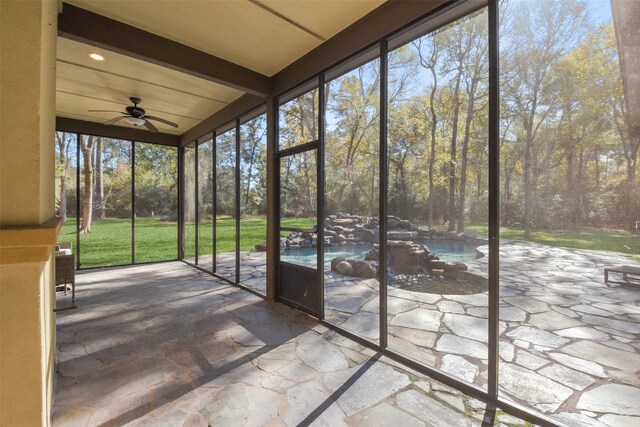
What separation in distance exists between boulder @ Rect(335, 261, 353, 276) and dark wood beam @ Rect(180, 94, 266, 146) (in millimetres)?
3600

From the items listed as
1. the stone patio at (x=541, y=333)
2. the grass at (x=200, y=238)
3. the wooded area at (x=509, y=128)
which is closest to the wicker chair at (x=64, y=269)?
the grass at (x=200, y=238)

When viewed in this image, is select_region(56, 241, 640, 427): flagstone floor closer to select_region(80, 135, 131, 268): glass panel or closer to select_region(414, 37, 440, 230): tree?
select_region(414, 37, 440, 230): tree

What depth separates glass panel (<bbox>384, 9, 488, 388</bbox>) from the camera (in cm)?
451

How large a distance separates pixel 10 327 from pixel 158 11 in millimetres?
2684

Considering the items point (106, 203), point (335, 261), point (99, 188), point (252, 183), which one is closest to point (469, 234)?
point (335, 261)

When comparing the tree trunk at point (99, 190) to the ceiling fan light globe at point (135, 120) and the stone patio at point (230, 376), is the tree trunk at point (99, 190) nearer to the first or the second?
the ceiling fan light globe at point (135, 120)

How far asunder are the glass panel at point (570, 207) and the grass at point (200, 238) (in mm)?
48

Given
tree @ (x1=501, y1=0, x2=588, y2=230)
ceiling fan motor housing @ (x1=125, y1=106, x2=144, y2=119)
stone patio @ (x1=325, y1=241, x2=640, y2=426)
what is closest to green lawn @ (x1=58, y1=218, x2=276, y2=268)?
ceiling fan motor housing @ (x1=125, y1=106, x2=144, y2=119)

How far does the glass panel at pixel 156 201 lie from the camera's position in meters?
7.75

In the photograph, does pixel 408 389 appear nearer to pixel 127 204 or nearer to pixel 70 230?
pixel 70 230

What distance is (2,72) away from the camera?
105 cm

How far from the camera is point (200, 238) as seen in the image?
6785mm

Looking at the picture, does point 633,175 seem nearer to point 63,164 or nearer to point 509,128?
point 509,128

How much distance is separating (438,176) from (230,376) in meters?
5.89
